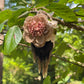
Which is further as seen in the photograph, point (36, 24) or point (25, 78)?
point (25, 78)

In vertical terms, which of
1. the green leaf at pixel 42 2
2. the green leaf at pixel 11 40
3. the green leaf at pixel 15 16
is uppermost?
the green leaf at pixel 42 2

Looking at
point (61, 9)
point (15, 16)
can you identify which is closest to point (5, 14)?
point (15, 16)

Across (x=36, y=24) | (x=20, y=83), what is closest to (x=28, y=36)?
(x=36, y=24)

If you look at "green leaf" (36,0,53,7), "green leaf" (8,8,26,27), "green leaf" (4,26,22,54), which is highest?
"green leaf" (36,0,53,7)

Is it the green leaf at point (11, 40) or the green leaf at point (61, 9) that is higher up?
the green leaf at point (61, 9)

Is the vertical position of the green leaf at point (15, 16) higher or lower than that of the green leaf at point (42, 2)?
lower

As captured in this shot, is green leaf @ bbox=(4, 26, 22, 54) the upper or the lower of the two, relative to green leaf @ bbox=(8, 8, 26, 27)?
lower

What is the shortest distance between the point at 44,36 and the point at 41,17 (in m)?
0.04

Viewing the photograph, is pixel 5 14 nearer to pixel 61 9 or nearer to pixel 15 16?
pixel 15 16

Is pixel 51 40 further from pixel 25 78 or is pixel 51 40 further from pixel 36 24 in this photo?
pixel 25 78

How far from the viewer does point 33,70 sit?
336 centimetres

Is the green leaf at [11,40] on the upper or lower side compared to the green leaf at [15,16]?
lower

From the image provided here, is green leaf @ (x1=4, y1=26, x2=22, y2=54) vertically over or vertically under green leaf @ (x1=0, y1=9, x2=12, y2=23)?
under

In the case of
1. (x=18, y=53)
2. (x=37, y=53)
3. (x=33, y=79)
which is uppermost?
(x=37, y=53)
